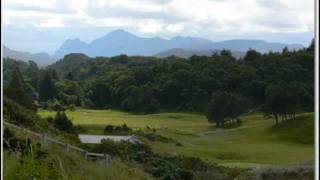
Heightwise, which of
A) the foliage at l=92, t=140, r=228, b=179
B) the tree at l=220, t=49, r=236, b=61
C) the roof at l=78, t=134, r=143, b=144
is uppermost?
the tree at l=220, t=49, r=236, b=61

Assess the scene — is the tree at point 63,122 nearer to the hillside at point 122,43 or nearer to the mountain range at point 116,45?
the mountain range at point 116,45

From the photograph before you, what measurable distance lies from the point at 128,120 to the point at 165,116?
76 centimetres

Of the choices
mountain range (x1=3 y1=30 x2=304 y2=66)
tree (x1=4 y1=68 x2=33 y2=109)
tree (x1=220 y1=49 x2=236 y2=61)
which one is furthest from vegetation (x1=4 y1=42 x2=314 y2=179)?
tree (x1=220 y1=49 x2=236 y2=61)

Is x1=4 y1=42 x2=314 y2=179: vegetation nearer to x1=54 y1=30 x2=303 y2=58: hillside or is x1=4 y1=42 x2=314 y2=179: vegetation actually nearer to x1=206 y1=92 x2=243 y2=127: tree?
x1=206 y1=92 x2=243 y2=127: tree

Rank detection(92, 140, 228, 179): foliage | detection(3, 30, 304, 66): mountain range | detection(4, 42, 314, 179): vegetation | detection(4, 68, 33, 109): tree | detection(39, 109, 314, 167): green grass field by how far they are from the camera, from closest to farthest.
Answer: detection(3, 30, 304, 66): mountain range, detection(92, 140, 228, 179): foliage, detection(4, 68, 33, 109): tree, detection(4, 42, 314, 179): vegetation, detection(39, 109, 314, 167): green grass field

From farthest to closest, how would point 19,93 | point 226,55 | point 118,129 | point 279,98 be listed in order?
point 226,55
point 118,129
point 279,98
point 19,93

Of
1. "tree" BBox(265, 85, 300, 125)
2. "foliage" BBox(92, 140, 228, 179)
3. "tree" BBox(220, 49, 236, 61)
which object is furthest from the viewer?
"tree" BBox(220, 49, 236, 61)

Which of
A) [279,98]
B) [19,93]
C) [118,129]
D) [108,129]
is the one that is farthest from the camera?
[108,129]

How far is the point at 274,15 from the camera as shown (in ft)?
7.95

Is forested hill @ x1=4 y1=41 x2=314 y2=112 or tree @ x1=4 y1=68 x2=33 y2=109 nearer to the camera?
tree @ x1=4 y1=68 x2=33 y2=109

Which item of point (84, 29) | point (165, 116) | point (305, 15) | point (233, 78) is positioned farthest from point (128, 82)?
point (305, 15)

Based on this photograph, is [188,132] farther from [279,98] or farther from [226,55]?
[226,55]

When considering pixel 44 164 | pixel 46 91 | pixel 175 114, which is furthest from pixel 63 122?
pixel 44 164

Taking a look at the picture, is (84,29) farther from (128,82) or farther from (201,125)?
(128,82)
